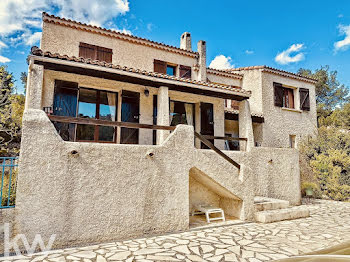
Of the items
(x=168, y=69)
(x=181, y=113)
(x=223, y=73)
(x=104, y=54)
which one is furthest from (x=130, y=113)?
(x=223, y=73)

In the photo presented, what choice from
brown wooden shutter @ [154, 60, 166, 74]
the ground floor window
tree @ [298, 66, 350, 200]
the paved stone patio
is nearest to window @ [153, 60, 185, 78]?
brown wooden shutter @ [154, 60, 166, 74]

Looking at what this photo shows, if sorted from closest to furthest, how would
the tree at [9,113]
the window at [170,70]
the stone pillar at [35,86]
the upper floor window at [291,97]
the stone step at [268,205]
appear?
the stone pillar at [35,86]
the stone step at [268,205]
the tree at [9,113]
the window at [170,70]
the upper floor window at [291,97]

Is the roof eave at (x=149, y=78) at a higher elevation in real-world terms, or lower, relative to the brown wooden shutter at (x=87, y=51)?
lower

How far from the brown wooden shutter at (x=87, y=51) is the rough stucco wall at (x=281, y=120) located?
37.5 ft

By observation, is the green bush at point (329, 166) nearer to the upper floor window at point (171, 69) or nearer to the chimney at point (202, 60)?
the chimney at point (202, 60)

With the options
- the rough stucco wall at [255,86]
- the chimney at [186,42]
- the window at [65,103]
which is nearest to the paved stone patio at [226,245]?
the window at [65,103]

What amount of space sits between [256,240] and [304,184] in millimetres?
8923

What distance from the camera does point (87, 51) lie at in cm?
1050

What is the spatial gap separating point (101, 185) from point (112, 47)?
807 cm

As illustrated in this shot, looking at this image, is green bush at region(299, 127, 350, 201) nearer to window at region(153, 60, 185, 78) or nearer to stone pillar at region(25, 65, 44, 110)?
window at region(153, 60, 185, 78)

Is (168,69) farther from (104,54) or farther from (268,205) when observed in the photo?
(268,205)

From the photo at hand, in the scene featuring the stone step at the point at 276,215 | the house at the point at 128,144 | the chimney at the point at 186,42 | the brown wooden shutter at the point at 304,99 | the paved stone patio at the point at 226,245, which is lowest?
the paved stone patio at the point at 226,245

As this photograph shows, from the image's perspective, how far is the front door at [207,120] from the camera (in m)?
11.5

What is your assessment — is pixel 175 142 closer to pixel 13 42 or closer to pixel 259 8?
pixel 259 8
